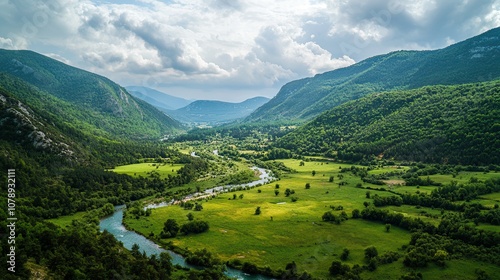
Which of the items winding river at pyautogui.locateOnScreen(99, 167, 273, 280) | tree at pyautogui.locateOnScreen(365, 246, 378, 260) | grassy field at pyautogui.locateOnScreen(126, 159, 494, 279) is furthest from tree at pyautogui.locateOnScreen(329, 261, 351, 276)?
winding river at pyautogui.locateOnScreen(99, 167, 273, 280)

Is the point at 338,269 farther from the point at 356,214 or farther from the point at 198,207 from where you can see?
the point at 198,207

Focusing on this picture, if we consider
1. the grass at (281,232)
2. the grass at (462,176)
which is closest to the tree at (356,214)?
the grass at (281,232)

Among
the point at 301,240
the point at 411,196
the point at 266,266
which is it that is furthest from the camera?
the point at 411,196

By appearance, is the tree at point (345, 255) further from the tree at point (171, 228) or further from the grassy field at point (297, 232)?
the tree at point (171, 228)

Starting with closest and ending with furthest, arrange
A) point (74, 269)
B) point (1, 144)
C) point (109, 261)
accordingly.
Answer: point (74, 269) → point (109, 261) → point (1, 144)

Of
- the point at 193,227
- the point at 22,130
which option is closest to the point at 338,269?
the point at 193,227

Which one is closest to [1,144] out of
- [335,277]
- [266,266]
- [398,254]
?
[266,266]

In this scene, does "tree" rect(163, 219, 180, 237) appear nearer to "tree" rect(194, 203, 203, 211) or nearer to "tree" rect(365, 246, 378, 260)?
"tree" rect(194, 203, 203, 211)

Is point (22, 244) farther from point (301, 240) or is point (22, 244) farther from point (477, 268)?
point (477, 268)
